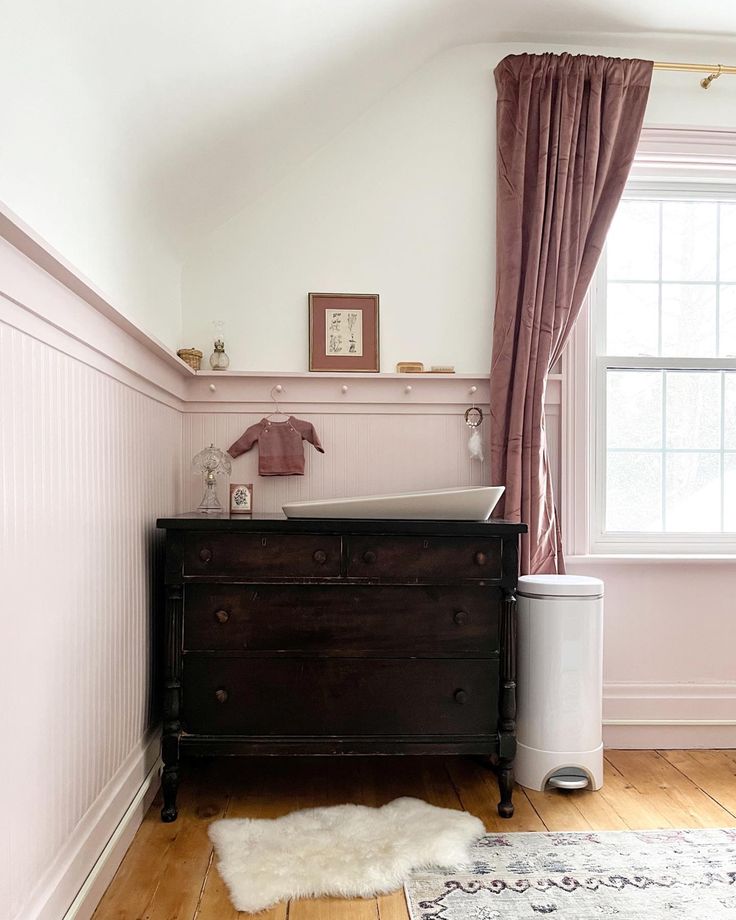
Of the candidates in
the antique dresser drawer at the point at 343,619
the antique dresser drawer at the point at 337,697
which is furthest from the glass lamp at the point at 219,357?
the antique dresser drawer at the point at 337,697

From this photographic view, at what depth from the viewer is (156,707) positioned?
2.30 m

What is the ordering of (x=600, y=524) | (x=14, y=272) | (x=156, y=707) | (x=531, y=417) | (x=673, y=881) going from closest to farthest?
1. (x=14, y=272)
2. (x=673, y=881)
3. (x=156, y=707)
4. (x=531, y=417)
5. (x=600, y=524)

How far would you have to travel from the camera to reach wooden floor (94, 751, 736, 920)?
1.66m

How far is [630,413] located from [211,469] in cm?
166

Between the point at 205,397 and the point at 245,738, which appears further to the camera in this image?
the point at 205,397

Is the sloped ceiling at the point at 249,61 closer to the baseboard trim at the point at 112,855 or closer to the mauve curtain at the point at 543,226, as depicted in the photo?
the mauve curtain at the point at 543,226

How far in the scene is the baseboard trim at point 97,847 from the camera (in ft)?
4.60

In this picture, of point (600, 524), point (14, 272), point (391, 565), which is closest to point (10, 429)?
point (14, 272)

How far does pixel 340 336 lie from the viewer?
2709 millimetres

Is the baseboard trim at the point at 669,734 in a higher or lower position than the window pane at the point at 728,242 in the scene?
lower

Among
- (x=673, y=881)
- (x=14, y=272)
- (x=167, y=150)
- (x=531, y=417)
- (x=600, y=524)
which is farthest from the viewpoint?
(x=600, y=524)

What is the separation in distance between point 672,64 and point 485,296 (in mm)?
1067

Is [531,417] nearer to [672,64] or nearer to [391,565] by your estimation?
[391,565]

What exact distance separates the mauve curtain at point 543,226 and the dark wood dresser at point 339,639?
21.5 inches
